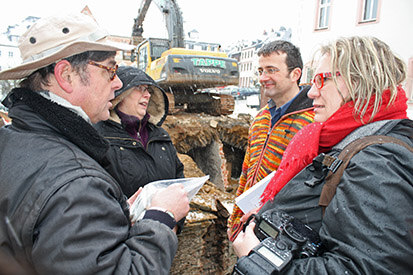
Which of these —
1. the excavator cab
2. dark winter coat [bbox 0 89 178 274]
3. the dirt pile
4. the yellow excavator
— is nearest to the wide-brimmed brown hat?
dark winter coat [bbox 0 89 178 274]

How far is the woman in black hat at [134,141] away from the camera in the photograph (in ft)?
6.76

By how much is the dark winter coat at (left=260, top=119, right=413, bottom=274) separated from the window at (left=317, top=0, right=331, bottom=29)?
1333 cm

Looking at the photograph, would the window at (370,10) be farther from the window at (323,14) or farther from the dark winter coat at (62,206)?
the dark winter coat at (62,206)

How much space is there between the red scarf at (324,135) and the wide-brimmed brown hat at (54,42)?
116 centimetres

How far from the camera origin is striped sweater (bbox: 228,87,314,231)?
93.2 inches

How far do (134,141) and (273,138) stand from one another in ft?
4.24

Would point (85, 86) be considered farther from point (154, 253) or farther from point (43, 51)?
point (154, 253)

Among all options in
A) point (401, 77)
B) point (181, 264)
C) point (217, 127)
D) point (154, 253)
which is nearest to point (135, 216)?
point (154, 253)

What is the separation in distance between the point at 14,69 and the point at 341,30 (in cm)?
1321

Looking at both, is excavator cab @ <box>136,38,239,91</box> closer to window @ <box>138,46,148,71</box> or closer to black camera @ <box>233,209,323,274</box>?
window @ <box>138,46,148,71</box>

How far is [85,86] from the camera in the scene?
4.20 ft

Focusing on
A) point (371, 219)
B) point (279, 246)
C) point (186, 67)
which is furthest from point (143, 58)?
point (371, 219)

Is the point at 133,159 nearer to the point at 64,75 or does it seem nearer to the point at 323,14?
the point at 64,75

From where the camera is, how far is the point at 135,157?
83.9 inches
